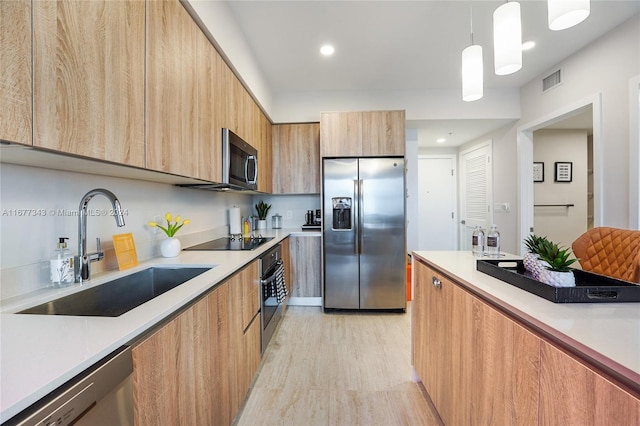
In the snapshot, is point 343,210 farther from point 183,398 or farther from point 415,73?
point 183,398

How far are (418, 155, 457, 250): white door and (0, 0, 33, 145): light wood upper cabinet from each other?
5218 millimetres

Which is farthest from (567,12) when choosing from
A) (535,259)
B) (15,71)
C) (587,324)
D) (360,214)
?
(360,214)

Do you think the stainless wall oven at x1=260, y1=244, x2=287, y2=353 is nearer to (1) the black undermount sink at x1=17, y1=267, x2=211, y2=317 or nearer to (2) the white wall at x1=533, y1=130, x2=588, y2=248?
(1) the black undermount sink at x1=17, y1=267, x2=211, y2=317

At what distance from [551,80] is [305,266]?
11.5 feet

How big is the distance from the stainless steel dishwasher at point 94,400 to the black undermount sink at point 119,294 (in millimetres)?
508

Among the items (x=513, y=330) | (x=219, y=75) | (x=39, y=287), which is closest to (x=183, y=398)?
(x=39, y=287)

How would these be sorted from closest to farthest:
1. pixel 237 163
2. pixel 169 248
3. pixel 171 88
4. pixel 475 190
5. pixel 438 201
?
pixel 171 88 < pixel 169 248 < pixel 237 163 < pixel 475 190 < pixel 438 201

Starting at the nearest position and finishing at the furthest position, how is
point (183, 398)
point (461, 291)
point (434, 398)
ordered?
point (183, 398), point (461, 291), point (434, 398)

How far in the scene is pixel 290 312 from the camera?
3014 millimetres

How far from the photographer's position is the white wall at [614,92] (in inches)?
86.4

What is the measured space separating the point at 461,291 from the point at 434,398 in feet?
2.43

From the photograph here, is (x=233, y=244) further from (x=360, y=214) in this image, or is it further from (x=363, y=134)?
(x=363, y=134)

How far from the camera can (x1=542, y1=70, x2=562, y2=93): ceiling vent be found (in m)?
2.86

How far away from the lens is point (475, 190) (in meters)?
4.50
